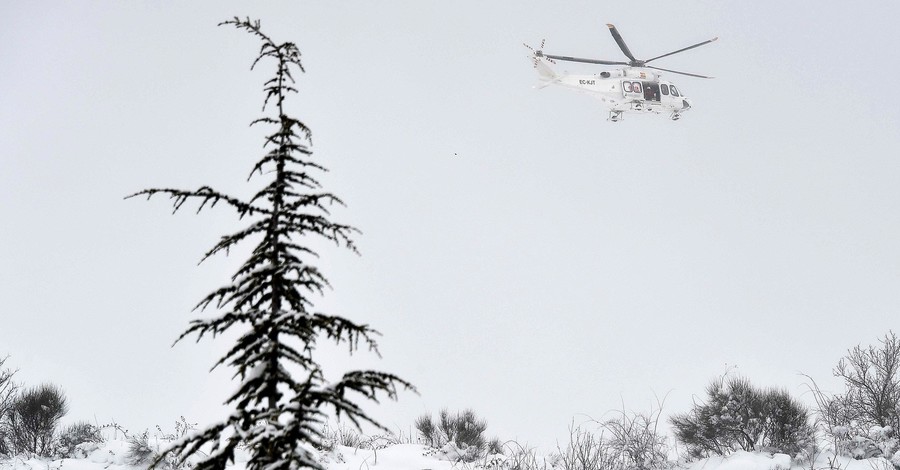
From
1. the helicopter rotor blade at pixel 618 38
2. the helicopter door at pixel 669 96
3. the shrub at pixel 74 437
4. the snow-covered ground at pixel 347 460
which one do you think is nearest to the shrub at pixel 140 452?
the snow-covered ground at pixel 347 460

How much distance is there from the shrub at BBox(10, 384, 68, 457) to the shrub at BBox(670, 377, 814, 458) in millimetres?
19048

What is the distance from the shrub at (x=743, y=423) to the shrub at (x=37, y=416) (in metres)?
19.0

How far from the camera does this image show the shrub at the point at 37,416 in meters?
17.9

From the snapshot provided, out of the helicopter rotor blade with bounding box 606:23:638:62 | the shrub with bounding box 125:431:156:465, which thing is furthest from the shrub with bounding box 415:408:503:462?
the helicopter rotor blade with bounding box 606:23:638:62

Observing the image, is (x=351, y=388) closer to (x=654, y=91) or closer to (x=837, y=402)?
(x=837, y=402)

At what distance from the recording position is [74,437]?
16578 millimetres

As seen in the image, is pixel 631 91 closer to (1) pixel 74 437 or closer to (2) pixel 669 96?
(2) pixel 669 96

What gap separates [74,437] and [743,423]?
1861cm

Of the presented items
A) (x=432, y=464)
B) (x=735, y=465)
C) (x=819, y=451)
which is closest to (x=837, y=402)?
(x=819, y=451)

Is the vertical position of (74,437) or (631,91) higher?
(631,91)

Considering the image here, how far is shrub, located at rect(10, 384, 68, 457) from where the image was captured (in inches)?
703

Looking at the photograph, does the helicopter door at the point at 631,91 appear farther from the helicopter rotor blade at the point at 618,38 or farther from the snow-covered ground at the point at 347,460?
the snow-covered ground at the point at 347,460

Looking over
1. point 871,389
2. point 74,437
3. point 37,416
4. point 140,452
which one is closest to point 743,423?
point 871,389

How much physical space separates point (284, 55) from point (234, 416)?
2183 millimetres
